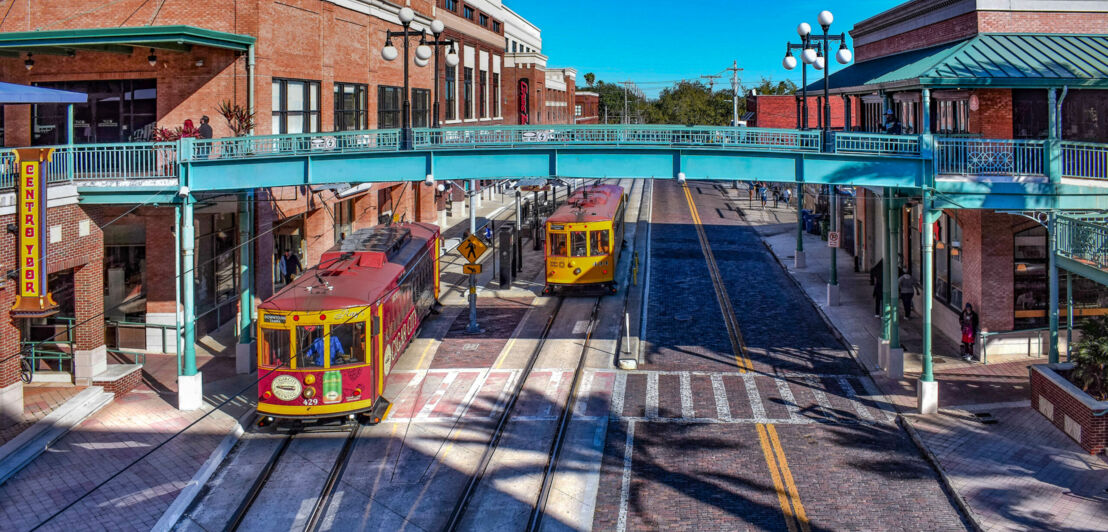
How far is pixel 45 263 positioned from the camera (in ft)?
62.8

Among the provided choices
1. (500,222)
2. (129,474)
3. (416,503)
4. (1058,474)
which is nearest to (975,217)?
(1058,474)

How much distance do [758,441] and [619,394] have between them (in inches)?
160

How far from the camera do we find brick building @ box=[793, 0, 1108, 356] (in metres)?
21.2

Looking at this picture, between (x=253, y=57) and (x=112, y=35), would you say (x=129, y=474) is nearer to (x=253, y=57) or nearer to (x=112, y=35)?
(x=112, y=35)

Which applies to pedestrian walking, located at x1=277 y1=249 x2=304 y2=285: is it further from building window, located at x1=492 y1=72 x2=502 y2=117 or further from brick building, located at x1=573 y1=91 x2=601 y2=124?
brick building, located at x1=573 y1=91 x2=601 y2=124

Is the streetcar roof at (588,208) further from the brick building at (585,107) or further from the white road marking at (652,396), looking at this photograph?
the brick building at (585,107)

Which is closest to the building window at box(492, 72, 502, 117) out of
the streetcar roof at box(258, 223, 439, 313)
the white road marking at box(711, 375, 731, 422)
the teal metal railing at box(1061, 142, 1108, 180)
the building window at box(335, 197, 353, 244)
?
the building window at box(335, 197, 353, 244)

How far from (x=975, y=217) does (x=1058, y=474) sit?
31.1ft

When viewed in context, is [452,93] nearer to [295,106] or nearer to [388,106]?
[388,106]

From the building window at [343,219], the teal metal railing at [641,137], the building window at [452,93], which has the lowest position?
the building window at [343,219]

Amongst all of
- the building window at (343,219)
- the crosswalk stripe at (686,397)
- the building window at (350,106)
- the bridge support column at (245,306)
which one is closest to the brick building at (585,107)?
the building window at (343,219)

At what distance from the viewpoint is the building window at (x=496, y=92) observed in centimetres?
6556

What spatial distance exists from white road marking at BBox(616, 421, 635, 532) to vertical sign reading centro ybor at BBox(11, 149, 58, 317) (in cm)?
1223

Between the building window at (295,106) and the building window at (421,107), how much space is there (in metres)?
11.4
